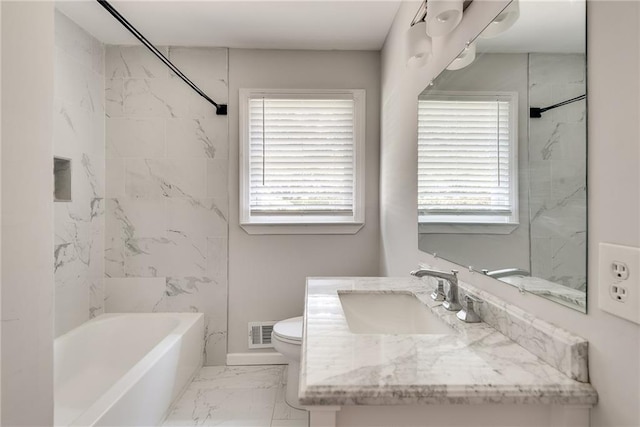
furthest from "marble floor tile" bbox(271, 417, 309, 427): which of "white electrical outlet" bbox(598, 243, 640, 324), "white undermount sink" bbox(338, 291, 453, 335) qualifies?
"white electrical outlet" bbox(598, 243, 640, 324)

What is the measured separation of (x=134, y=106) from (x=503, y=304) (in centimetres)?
259

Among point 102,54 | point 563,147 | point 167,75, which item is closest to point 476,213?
point 563,147

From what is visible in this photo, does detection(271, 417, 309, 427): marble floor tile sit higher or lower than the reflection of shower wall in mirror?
lower

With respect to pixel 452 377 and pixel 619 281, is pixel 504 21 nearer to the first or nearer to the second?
pixel 619 281

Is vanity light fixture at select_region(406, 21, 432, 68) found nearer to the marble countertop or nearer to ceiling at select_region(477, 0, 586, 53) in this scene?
ceiling at select_region(477, 0, 586, 53)

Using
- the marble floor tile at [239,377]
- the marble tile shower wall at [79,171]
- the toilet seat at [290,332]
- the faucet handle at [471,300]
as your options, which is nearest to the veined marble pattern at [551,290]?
the faucet handle at [471,300]

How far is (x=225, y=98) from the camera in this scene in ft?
7.93

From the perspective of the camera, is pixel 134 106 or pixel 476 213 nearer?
pixel 476 213

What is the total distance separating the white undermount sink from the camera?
126cm

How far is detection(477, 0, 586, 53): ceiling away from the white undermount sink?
0.86 m

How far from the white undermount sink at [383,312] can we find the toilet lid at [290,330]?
66cm

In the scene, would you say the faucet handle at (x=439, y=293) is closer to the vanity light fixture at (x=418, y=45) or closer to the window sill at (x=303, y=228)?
the vanity light fixture at (x=418, y=45)

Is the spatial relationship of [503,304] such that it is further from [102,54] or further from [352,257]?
[102,54]

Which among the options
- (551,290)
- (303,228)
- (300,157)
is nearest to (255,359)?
(303,228)
